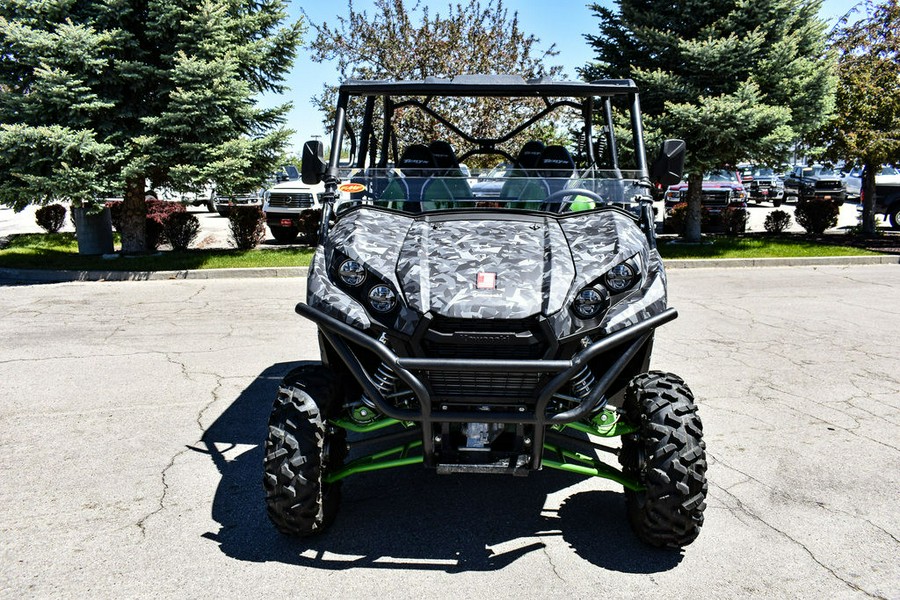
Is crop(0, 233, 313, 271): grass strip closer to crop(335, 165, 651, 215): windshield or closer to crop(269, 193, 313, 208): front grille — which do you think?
crop(269, 193, 313, 208): front grille

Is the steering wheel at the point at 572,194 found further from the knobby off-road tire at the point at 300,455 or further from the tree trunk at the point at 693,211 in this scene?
the tree trunk at the point at 693,211

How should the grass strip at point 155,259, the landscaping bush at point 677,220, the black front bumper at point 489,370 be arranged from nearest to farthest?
1. the black front bumper at point 489,370
2. the grass strip at point 155,259
3. the landscaping bush at point 677,220

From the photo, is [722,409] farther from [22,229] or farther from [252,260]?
[22,229]

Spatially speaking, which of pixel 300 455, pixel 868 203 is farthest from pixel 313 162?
pixel 868 203

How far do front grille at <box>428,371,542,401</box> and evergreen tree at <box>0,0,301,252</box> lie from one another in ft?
37.5

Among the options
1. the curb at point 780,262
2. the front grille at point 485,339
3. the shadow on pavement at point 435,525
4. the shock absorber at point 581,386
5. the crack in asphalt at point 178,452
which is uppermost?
the front grille at point 485,339

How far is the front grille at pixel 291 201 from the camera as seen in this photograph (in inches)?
701

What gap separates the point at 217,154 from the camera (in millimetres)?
Result: 13797

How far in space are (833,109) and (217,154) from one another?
42.2 ft

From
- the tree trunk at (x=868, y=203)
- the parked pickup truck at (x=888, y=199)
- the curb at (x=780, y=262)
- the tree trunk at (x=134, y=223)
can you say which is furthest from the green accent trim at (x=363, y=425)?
the parked pickup truck at (x=888, y=199)

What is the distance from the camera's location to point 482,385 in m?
3.44

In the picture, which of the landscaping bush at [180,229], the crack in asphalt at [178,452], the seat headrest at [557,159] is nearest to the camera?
the crack in asphalt at [178,452]

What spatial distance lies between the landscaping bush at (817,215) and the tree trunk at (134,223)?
1589 centimetres

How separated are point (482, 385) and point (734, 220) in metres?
18.0
